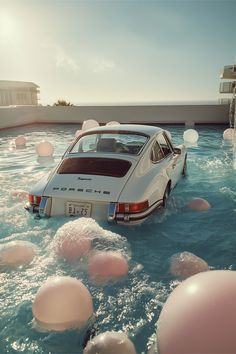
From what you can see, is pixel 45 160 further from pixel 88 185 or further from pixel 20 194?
pixel 88 185

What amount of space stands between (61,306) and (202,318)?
4.32 ft

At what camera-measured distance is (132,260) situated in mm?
4109

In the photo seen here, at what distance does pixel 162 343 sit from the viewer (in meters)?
2.11

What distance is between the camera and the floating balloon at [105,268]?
353cm

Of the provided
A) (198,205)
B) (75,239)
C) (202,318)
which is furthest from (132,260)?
(198,205)

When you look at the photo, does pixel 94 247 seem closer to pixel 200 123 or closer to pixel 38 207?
pixel 38 207

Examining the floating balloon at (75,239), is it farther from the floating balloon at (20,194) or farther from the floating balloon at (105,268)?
the floating balloon at (20,194)

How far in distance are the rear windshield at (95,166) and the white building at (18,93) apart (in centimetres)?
5063

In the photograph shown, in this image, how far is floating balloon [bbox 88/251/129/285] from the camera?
3.53 metres

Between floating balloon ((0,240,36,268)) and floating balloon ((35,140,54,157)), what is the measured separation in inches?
308

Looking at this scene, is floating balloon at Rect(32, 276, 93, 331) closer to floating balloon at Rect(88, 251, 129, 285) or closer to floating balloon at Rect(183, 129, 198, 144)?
floating balloon at Rect(88, 251, 129, 285)

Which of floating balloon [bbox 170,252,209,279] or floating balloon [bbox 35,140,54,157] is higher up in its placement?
floating balloon [bbox 35,140,54,157]

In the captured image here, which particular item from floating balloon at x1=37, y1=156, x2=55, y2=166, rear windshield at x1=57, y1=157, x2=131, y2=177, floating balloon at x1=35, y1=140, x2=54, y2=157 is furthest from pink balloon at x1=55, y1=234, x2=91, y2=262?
floating balloon at x1=35, y1=140, x2=54, y2=157

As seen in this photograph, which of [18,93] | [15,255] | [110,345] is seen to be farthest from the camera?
[18,93]
